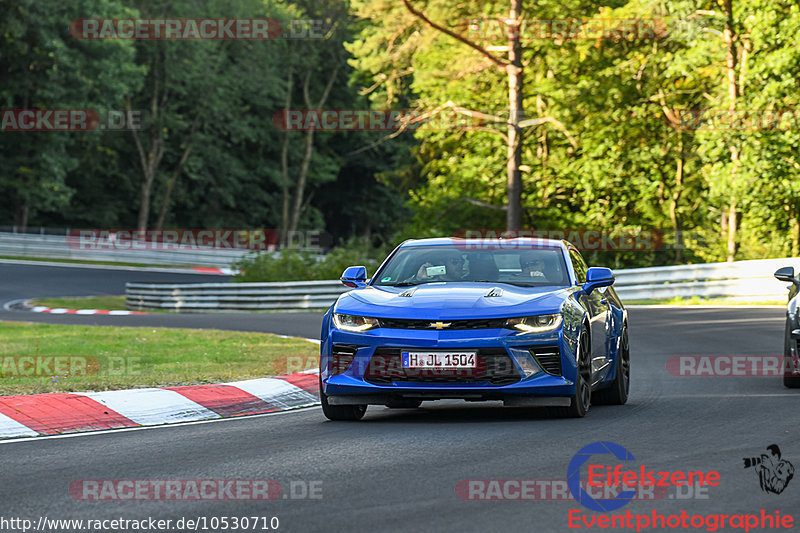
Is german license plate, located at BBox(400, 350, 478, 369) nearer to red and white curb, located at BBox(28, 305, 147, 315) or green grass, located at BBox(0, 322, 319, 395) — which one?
green grass, located at BBox(0, 322, 319, 395)

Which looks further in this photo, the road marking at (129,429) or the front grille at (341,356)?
the front grille at (341,356)

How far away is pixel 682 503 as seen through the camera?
259 inches

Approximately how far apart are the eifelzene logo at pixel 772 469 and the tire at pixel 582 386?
1930 mm

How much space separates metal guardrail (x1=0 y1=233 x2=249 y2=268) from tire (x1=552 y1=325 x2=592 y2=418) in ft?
143

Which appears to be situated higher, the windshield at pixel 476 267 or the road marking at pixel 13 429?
the windshield at pixel 476 267

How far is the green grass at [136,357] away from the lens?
1273 cm

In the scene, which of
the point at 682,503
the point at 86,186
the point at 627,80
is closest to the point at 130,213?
the point at 86,186

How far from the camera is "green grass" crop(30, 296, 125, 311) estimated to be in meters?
35.1

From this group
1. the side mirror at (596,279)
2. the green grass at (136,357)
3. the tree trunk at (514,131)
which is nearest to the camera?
the side mirror at (596,279)

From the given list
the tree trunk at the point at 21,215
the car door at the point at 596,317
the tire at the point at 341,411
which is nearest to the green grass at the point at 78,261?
the tree trunk at the point at 21,215

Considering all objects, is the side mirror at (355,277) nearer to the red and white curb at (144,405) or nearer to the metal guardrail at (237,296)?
the red and white curb at (144,405)

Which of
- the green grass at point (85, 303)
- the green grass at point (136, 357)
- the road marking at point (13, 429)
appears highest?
the road marking at point (13, 429)

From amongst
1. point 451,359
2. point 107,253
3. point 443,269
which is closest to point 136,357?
point 443,269

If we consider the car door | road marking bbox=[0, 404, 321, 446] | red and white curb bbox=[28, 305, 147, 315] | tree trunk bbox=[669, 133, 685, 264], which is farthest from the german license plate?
tree trunk bbox=[669, 133, 685, 264]
